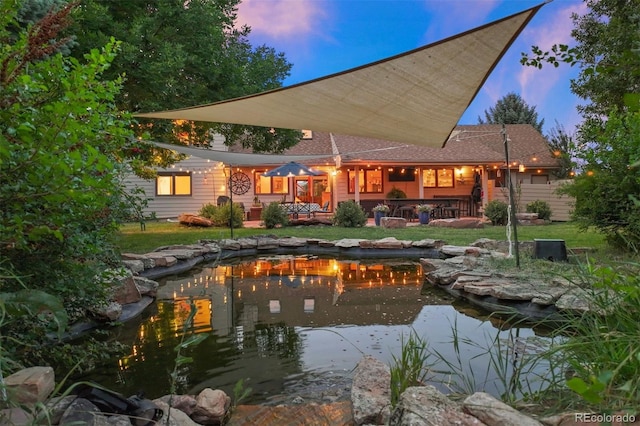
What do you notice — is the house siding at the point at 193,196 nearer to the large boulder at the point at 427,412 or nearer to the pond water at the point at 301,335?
the pond water at the point at 301,335

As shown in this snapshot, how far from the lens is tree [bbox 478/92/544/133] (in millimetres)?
25766

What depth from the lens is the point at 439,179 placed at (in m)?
17.1

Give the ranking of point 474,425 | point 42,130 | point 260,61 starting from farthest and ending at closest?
1. point 260,61
2. point 42,130
3. point 474,425

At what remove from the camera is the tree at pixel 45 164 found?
145 centimetres

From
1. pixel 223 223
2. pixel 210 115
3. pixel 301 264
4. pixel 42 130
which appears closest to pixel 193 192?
pixel 223 223

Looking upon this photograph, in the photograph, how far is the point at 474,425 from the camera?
144cm

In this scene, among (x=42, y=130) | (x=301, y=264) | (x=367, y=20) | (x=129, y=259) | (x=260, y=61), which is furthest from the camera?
(x=367, y=20)

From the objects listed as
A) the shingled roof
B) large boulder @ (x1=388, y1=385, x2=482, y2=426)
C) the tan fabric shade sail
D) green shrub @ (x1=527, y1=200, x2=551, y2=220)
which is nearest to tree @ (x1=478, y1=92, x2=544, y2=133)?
Answer: the shingled roof

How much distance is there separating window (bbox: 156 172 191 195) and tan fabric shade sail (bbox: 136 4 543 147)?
12946 mm

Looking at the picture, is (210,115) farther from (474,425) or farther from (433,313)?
(474,425)

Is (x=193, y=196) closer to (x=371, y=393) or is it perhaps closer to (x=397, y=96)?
(x=397, y=96)

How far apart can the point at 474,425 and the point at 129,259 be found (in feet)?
19.0

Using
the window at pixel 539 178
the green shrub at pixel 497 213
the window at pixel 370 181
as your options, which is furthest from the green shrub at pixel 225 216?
the window at pixel 539 178

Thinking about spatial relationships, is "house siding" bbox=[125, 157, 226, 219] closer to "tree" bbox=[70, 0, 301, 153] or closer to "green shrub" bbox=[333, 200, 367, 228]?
"green shrub" bbox=[333, 200, 367, 228]
